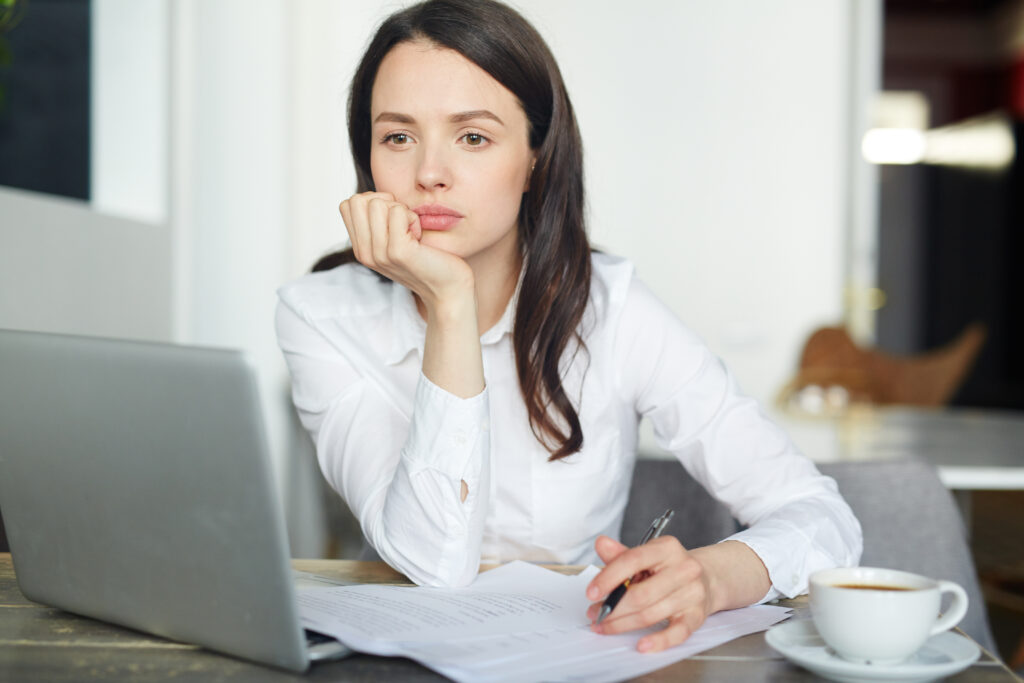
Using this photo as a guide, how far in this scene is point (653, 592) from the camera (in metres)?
0.83

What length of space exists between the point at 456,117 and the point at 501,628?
2.12 feet

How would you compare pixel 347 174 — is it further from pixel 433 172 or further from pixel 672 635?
pixel 672 635

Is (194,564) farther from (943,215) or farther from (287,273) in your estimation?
(943,215)

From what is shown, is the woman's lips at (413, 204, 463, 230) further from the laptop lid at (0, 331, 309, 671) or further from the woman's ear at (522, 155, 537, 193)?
the laptop lid at (0, 331, 309, 671)

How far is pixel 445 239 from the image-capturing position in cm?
121

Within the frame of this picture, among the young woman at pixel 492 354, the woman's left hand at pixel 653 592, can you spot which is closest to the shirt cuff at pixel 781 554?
the young woman at pixel 492 354

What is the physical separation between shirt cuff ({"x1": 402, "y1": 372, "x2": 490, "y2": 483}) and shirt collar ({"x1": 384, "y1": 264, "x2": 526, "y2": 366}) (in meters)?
0.28

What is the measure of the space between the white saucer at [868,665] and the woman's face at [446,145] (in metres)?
0.62

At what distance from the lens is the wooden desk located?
71cm

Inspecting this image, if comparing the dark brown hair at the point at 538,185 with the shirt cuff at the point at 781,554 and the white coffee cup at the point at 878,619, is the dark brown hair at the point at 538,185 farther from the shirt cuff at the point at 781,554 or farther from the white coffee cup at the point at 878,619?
the white coffee cup at the point at 878,619

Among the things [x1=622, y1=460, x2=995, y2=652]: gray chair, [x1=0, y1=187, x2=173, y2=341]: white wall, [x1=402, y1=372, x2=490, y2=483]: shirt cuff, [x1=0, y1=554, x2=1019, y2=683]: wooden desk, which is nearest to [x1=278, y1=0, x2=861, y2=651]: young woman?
[x1=402, y1=372, x2=490, y2=483]: shirt cuff

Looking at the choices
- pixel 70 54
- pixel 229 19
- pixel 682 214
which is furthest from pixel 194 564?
pixel 682 214

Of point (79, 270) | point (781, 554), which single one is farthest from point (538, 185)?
point (79, 270)

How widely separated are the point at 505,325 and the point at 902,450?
101 centimetres
